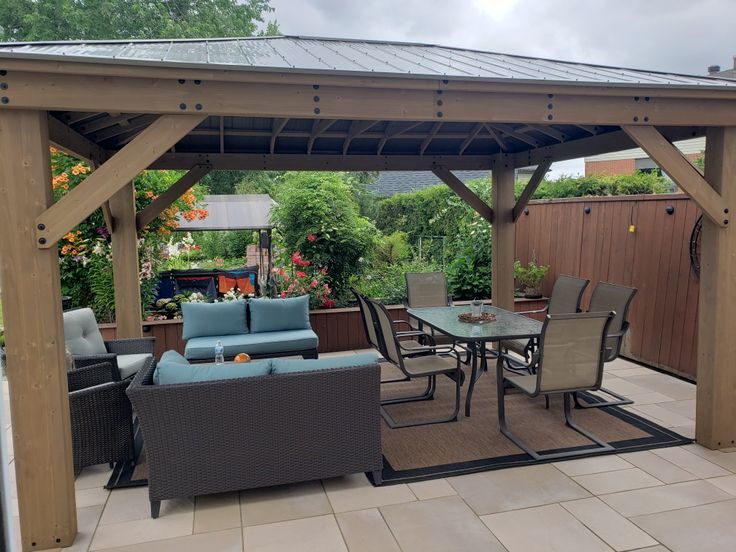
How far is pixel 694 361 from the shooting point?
17.5 ft

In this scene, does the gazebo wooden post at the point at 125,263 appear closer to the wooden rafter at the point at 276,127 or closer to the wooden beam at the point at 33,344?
the wooden rafter at the point at 276,127

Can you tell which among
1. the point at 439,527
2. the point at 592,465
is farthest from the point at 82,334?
the point at 592,465

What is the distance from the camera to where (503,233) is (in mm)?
6789

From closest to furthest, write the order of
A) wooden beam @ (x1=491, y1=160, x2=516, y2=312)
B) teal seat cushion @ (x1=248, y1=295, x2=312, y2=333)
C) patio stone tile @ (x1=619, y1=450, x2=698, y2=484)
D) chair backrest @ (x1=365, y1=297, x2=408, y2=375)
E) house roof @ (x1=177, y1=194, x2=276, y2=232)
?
patio stone tile @ (x1=619, y1=450, x2=698, y2=484), chair backrest @ (x1=365, y1=297, x2=408, y2=375), teal seat cushion @ (x1=248, y1=295, x2=312, y2=333), wooden beam @ (x1=491, y1=160, x2=516, y2=312), house roof @ (x1=177, y1=194, x2=276, y2=232)

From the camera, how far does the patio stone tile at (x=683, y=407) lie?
4.53 m

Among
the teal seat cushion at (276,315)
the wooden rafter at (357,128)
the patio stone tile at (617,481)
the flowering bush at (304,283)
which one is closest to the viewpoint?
the patio stone tile at (617,481)

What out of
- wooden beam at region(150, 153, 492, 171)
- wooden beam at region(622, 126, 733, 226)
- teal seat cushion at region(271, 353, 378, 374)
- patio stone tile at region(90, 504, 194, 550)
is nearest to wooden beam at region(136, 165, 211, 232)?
wooden beam at region(150, 153, 492, 171)

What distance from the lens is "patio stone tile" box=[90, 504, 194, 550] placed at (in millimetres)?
2852

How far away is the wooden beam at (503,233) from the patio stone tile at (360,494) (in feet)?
12.9

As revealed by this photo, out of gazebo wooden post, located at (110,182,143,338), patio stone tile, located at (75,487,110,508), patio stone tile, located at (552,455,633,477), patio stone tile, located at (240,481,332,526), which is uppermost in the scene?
gazebo wooden post, located at (110,182,143,338)

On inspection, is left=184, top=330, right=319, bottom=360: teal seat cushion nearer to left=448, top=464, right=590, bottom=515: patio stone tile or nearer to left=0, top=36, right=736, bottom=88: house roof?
left=448, top=464, right=590, bottom=515: patio stone tile

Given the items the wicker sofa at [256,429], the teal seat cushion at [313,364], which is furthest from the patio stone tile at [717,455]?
the teal seat cushion at [313,364]

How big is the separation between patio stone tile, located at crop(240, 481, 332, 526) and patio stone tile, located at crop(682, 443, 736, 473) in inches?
102

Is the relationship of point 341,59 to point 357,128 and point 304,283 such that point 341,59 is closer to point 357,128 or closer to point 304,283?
point 357,128
